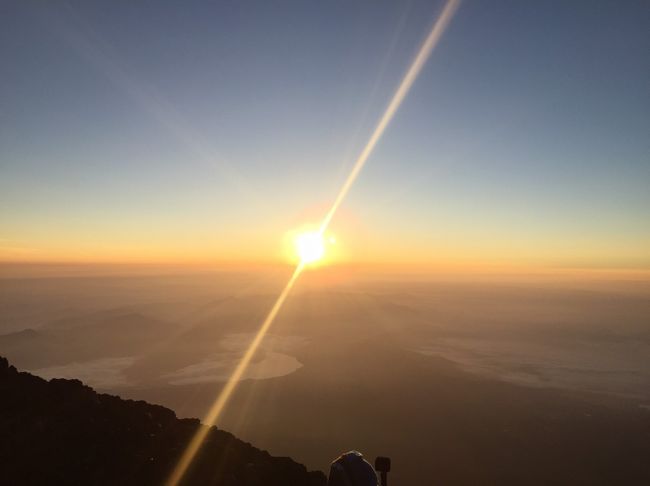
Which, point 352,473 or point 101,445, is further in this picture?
point 101,445

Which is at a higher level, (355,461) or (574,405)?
(355,461)

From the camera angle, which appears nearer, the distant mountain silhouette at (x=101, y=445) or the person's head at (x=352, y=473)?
the person's head at (x=352, y=473)

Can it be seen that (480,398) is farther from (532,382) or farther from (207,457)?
(207,457)

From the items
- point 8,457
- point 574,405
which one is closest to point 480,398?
point 574,405

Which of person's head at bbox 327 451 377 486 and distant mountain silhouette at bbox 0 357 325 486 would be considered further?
distant mountain silhouette at bbox 0 357 325 486
